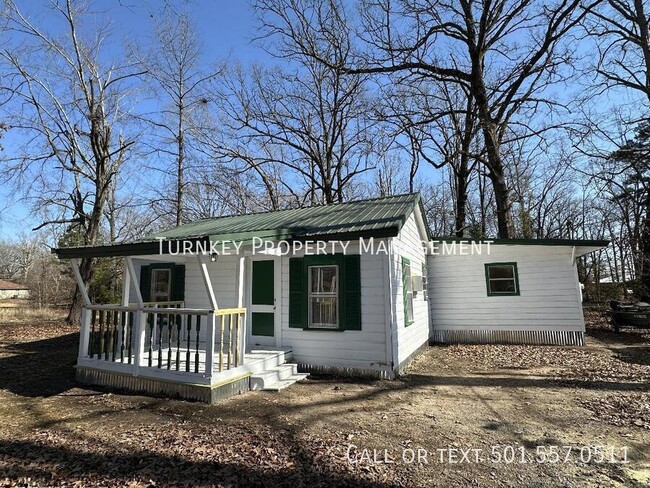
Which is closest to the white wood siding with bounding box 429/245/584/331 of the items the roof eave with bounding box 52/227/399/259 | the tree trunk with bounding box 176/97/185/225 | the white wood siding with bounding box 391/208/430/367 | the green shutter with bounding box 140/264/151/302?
the white wood siding with bounding box 391/208/430/367

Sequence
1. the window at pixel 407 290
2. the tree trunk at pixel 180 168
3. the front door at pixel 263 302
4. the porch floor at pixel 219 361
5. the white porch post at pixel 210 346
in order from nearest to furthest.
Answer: the white porch post at pixel 210 346 → the porch floor at pixel 219 361 → the front door at pixel 263 302 → the window at pixel 407 290 → the tree trunk at pixel 180 168

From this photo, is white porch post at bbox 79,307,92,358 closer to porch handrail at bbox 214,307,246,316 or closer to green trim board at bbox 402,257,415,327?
porch handrail at bbox 214,307,246,316

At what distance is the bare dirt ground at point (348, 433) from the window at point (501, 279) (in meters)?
3.78

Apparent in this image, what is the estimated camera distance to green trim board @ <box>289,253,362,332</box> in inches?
286

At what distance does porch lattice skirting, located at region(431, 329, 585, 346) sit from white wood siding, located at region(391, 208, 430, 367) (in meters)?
1.04

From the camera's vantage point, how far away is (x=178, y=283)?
29.8 feet

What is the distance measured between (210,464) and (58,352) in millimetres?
8807

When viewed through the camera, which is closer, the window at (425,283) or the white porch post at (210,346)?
the white porch post at (210,346)

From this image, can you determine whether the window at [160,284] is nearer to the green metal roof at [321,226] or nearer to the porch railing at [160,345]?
the green metal roof at [321,226]

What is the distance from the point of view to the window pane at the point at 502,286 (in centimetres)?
1118

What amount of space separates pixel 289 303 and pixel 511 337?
7.56 metres

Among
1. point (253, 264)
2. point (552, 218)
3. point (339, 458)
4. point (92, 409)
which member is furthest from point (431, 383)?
point (552, 218)

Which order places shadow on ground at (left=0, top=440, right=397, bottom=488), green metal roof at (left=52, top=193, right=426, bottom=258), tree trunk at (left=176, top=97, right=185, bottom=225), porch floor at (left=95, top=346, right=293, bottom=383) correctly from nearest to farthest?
shadow on ground at (left=0, top=440, right=397, bottom=488) → porch floor at (left=95, top=346, right=293, bottom=383) → green metal roof at (left=52, top=193, right=426, bottom=258) → tree trunk at (left=176, top=97, right=185, bottom=225)

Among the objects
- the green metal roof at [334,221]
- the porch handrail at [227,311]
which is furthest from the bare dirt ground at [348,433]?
the green metal roof at [334,221]
